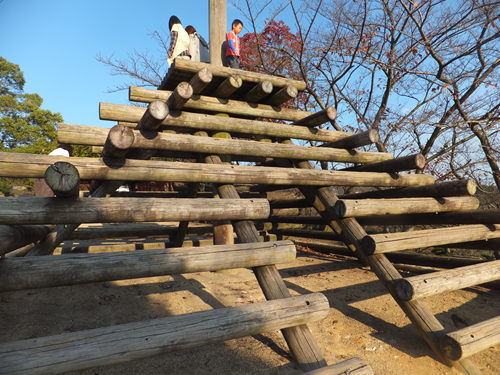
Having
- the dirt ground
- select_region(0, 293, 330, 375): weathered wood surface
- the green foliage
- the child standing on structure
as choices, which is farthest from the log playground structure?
the green foliage

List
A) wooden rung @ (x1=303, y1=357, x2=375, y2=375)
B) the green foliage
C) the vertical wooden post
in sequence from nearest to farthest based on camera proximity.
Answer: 1. wooden rung @ (x1=303, y1=357, x2=375, y2=375)
2. the vertical wooden post
3. the green foliage

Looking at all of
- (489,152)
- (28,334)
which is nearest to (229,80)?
(28,334)

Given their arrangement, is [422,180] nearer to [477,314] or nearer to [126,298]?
[477,314]

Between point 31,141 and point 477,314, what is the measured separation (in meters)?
35.0

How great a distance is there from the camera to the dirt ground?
2455 millimetres

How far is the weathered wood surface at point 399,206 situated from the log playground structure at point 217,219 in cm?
2

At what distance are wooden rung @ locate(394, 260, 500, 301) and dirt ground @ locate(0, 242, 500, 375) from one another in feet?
1.85

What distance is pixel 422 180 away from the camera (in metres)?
4.56

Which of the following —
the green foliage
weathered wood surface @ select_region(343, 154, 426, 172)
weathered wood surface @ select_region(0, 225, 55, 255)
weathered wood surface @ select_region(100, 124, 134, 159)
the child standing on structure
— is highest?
the green foliage

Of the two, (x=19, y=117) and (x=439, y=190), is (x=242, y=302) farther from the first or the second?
(x=19, y=117)

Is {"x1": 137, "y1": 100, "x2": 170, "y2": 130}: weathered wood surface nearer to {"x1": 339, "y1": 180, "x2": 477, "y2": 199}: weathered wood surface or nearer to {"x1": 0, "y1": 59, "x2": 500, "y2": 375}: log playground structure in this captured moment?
{"x1": 0, "y1": 59, "x2": 500, "y2": 375}: log playground structure

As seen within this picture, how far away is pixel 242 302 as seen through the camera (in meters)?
3.66

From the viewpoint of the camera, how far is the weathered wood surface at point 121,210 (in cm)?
212

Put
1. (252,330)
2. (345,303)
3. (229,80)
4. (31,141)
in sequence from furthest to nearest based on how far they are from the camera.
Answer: (31,141)
(229,80)
(345,303)
(252,330)
